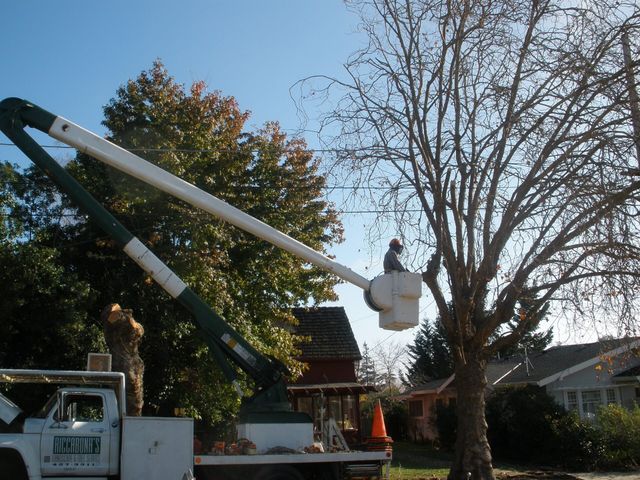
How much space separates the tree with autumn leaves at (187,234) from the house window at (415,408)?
18.5 m

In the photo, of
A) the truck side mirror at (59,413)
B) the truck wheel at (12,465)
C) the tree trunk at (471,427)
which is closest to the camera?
the truck wheel at (12,465)

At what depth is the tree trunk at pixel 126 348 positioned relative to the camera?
1348 cm

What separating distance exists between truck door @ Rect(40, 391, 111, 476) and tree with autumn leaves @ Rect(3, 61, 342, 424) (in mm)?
7425

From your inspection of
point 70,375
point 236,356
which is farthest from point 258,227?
point 70,375

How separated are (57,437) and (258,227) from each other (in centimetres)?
431

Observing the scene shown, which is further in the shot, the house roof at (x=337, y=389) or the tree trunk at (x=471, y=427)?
the house roof at (x=337, y=389)

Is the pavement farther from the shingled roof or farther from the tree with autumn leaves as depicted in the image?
the shingled roof

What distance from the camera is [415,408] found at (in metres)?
41.0

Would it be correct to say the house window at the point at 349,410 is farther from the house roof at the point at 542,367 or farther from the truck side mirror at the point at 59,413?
the truck side mirror at the point at 59,413

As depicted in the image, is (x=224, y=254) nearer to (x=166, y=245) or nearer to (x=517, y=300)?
(x=166, y=245)

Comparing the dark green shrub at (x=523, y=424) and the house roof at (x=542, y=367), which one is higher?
the house roof at (x=542, y=367)

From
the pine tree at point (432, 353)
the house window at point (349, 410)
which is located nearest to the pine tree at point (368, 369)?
the pine tree at point (432, 353)

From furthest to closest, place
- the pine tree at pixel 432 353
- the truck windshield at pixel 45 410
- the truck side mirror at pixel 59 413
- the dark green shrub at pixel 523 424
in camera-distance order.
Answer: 1. the pine tree at pixel 432 353
2. the dark green shrub at pixel 523 424
3. the truck windshield at pixel 45 410
4. the truck side mirror at pixel 59 413

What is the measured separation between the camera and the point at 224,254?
2056 centimetres
